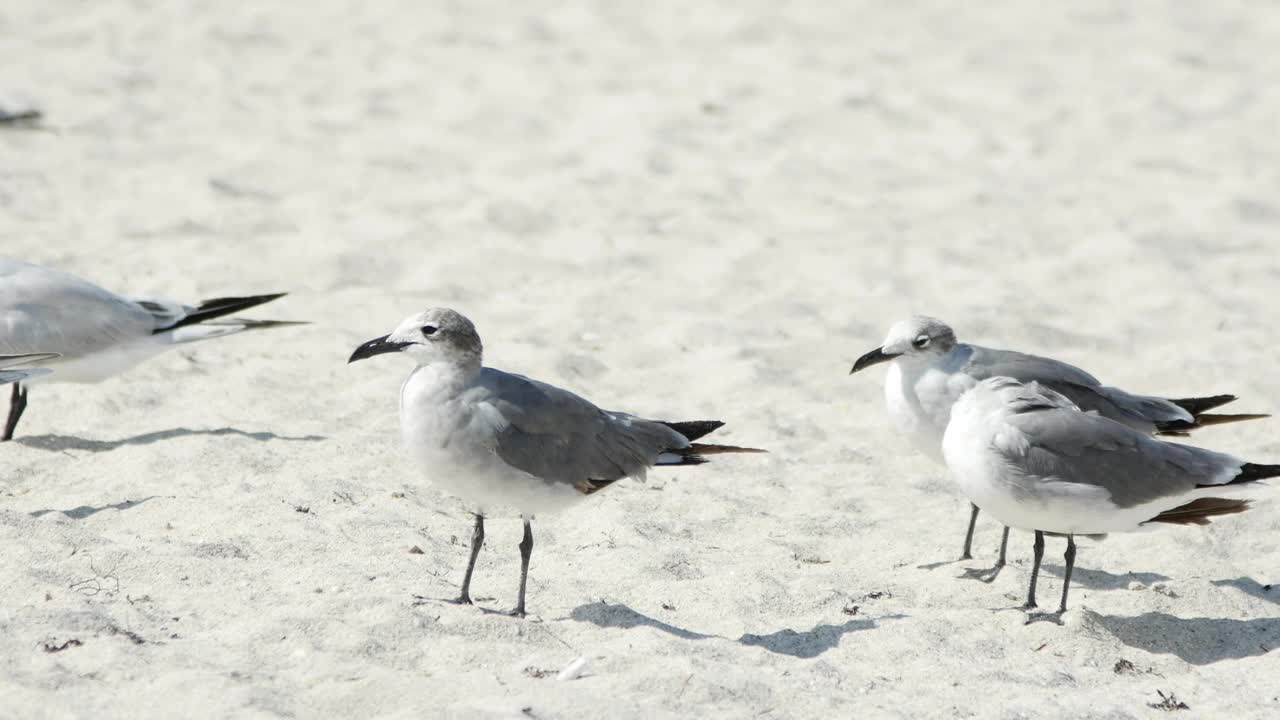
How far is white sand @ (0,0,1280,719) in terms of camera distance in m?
4.53

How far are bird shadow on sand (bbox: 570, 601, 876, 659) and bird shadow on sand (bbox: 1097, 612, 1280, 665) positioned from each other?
34.8 inches

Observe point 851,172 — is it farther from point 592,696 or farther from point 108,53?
point 592,696

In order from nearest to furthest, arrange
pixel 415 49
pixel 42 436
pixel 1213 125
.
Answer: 1. pixel 42 436
2. pixel 1213 125
3. pixel 415 49

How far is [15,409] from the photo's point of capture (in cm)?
609

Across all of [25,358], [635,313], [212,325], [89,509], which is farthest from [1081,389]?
[25,358]

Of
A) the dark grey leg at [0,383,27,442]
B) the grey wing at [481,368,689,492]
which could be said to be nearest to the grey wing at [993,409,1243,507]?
the grey wing at [481,368,689,492]

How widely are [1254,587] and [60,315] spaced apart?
480 cm

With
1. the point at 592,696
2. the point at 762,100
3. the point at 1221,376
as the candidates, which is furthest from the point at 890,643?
the point at 762,100

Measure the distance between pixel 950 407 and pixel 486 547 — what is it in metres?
1.77

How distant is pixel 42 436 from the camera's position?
611 cm

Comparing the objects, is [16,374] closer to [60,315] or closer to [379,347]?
[60,315]

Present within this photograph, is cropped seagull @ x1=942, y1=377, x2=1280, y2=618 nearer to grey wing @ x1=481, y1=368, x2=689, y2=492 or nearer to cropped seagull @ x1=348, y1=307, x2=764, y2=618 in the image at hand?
cropped seagull @ x1=348, y1=307, x2=764, y2=618

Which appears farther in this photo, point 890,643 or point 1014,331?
point 1014,331

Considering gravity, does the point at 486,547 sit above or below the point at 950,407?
below
